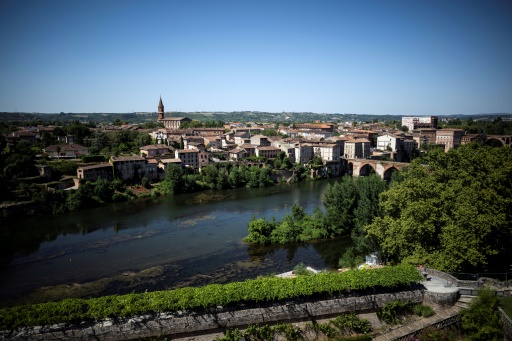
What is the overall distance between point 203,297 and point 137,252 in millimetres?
14672

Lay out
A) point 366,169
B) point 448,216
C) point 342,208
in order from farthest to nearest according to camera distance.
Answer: point 366,169
point 342,208
point 448,216

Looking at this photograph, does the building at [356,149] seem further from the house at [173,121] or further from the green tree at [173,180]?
the house at [173,121]

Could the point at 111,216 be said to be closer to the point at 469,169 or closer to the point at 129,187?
the point at 129,187

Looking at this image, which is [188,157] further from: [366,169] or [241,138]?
[366,169]

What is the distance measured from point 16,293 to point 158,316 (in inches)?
506

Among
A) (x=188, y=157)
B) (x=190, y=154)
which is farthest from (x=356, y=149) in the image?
(x=188, y=157)

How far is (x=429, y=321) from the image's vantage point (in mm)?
13500

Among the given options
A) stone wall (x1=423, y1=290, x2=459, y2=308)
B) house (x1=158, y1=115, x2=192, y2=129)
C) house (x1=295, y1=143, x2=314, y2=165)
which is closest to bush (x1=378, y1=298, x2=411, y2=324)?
stone wall (x1=423, y1=290, x2=459, y2=308)

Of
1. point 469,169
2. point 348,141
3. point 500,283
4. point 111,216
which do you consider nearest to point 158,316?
point 500,283

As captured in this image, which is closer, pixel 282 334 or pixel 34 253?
pixel 282 334

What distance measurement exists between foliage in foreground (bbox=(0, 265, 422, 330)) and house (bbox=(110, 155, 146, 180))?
36.1m

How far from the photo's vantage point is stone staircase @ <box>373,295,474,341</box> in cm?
1303

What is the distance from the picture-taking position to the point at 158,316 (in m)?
12.8

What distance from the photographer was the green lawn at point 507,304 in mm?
12844
